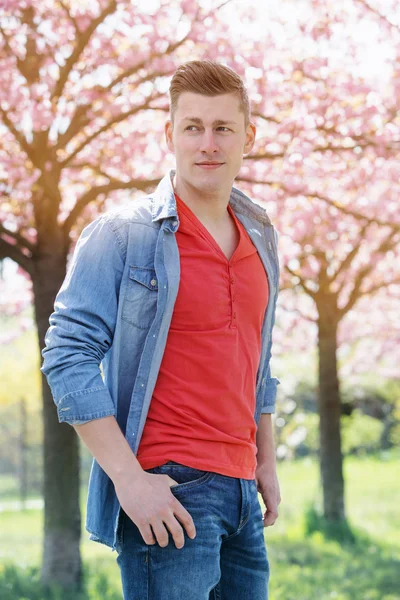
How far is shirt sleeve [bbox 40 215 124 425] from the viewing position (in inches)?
69.3

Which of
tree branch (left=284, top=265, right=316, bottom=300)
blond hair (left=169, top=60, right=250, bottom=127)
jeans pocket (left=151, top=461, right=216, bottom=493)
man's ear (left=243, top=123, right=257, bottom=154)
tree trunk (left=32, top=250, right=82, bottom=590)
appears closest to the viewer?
jeans pocket (left=151, top=461, right=216, bottom=493)

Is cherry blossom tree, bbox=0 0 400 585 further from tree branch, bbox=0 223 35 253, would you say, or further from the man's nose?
the man's nose

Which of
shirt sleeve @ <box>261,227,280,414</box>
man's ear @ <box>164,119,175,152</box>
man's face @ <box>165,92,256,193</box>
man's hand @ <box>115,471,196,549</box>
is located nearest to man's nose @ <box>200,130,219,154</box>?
man's face @ <box>165,92,256,193</box>

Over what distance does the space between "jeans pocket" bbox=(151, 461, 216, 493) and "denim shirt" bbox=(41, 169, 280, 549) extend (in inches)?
3.3

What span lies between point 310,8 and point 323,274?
10.7 feet

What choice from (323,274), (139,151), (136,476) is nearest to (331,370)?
(323,274)

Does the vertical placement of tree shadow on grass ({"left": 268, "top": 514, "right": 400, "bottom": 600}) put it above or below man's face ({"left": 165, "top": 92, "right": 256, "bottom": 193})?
below

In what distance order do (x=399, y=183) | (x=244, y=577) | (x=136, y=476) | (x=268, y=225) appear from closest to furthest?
(x=136, y=476) → (x=244, y=577) → (x=268, y=225) → (x=399, y=183)

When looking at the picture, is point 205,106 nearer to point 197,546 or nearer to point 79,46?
point 197,546

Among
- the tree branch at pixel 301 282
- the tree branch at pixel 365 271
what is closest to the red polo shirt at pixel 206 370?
the tree branch at pixel 301 282

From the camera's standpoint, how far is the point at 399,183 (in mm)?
6676

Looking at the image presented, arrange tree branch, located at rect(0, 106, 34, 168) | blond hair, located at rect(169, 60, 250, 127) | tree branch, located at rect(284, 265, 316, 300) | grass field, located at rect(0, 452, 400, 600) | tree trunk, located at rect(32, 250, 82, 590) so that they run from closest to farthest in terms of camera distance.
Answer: blond hair, located at rect(169, 60, 250, 127), grass field, located at rect(0, 452, 400, 600), tree trunk, located at rect(32, 250, 82, 590), tree branch, located at rect(0, 106, 34, 168), tree branch, located at rect(284, 265, 316, 300)

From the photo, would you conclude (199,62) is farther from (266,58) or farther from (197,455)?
(266,58)

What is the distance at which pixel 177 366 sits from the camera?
1913mm
